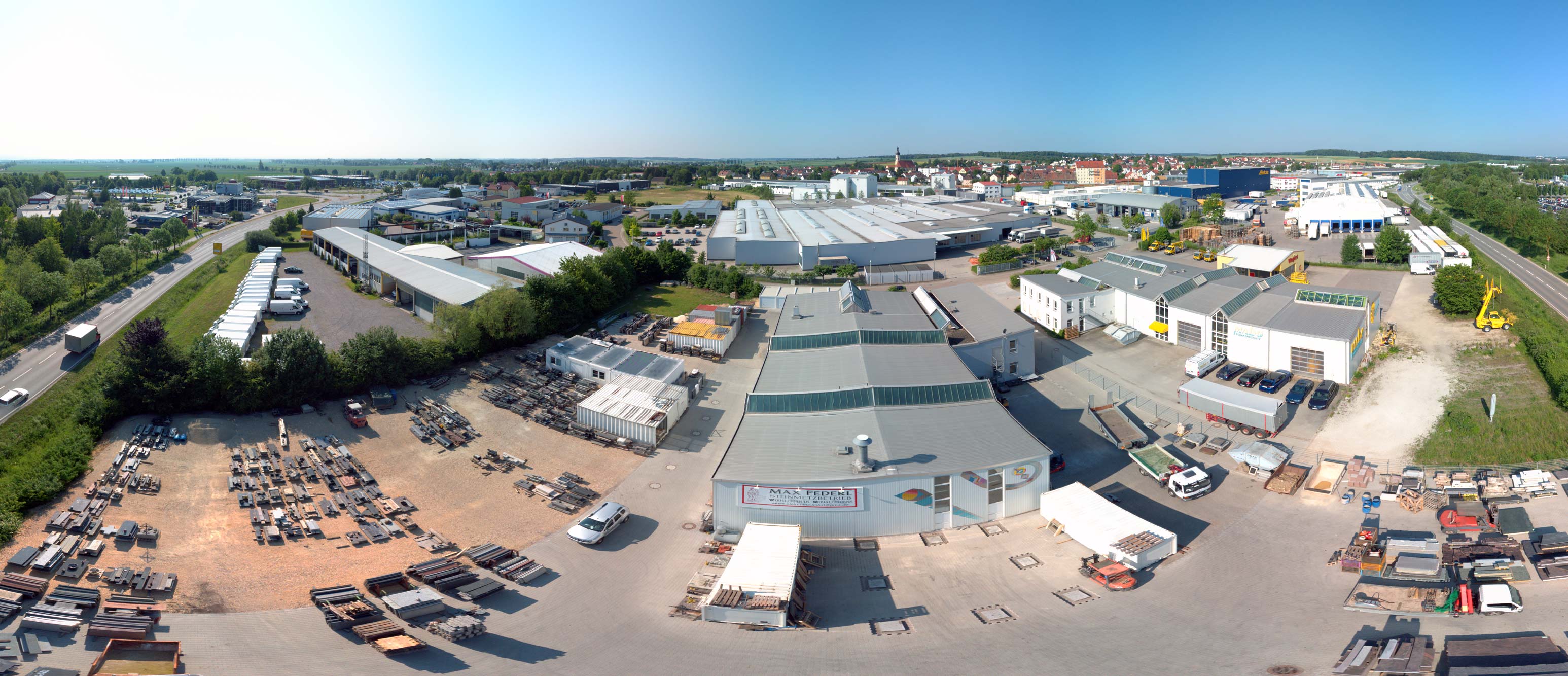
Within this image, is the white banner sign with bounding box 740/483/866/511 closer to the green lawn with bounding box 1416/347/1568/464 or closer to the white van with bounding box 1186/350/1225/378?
the green lawn with bounding box 1416/347/1568/464

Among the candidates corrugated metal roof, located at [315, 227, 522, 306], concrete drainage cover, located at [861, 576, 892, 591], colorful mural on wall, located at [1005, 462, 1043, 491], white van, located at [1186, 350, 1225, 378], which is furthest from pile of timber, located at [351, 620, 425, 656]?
white van, located at [1186, 350, 1225, 378]

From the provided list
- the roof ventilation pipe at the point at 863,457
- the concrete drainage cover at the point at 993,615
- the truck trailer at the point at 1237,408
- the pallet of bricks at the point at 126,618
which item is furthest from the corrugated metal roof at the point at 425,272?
the truck trailer at the point at 1237,408

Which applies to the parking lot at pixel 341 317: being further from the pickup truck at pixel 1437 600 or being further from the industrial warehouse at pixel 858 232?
the pickup truck at pixel 1437 600

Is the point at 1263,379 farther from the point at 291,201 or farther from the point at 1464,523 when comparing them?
the point at 291,201

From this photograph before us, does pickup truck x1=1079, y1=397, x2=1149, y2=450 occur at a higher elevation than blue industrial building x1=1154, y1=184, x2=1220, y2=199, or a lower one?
lower

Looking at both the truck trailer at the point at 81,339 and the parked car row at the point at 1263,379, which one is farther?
the truck trailer at the point at 81,339

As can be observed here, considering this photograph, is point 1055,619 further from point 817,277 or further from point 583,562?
point 817,277
